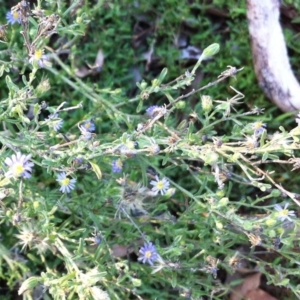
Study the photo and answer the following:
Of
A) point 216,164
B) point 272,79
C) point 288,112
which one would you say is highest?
point 216,164

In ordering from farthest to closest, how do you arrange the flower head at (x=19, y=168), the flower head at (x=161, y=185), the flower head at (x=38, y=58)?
1. the flower head at (x=161, y=185)
2. the flower head at (x=38, y=58)
3. the flower head at (x=19, y=168)

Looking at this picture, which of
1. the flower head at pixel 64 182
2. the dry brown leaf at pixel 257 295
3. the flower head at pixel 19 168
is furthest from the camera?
the dry brown leaf at pixel 257 295

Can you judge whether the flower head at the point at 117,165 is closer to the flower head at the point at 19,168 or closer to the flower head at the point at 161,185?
the flower head at the point at 161,185

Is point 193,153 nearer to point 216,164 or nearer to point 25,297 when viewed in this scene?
point 216,164

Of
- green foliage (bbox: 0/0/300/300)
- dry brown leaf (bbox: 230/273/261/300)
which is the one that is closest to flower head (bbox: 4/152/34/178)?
green foliage (bbox: 0/0/300/300)

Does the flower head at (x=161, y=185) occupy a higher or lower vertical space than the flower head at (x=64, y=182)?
lower

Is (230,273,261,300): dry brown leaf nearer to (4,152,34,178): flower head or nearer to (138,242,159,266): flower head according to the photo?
(138,242,159,266): flower head

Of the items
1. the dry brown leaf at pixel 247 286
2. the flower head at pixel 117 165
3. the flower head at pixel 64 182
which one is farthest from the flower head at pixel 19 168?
the dry brown leaf at pixel 247 286

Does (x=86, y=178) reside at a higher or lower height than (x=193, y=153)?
lower

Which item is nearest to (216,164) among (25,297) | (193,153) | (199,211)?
(193,153)
